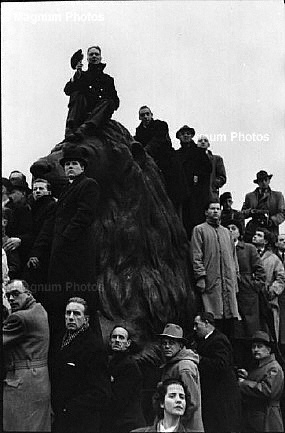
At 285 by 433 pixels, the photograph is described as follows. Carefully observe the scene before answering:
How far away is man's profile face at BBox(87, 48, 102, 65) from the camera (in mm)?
11094

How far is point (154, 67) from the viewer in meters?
11.3

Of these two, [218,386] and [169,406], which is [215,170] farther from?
[169,406]

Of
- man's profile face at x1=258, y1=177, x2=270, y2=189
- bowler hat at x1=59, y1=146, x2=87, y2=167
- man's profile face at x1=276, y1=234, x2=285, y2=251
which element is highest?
bowler hat at x1=59, y1=146, x2=87, y2=167

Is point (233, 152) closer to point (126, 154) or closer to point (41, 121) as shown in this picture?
point (126, 154)

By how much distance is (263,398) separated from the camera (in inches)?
408

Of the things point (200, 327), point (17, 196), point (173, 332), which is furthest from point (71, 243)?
point (200, 327)

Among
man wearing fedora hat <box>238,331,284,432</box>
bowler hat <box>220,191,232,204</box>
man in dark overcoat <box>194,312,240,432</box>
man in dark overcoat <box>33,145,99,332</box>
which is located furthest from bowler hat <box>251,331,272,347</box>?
man in dark overcoat <box>33,145,99,332</box>

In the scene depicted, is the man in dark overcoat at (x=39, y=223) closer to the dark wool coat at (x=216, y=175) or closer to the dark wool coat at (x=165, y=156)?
the dark wool coat at (x=165, y=156)

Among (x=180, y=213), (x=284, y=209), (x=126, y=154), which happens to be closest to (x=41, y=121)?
(x=126, y=154)

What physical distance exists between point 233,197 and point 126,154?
1248 mm

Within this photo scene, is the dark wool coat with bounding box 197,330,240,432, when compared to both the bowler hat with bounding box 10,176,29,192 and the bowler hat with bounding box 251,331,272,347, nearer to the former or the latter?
the bowler hat with bounding box 251,331,272,347

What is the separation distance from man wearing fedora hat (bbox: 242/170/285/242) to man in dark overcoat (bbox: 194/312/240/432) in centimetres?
156

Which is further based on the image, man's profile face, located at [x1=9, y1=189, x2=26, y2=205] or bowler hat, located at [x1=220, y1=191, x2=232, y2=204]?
bowler hat, located at [x1=220, y1=191, x2=232, y2=204]

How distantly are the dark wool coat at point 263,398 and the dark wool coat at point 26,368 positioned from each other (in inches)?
75.8
